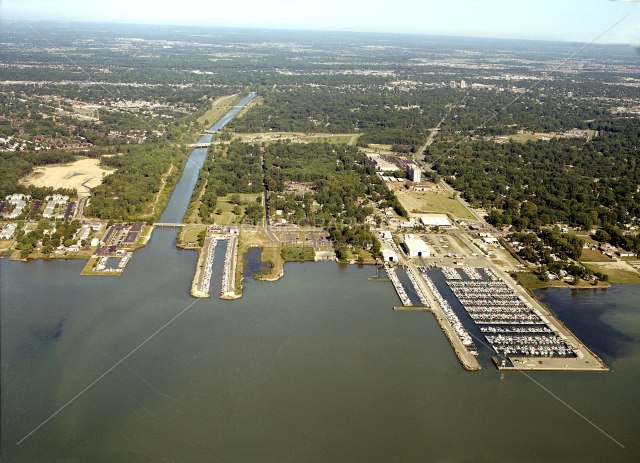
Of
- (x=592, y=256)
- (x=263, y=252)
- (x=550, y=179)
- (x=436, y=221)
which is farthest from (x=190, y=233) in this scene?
(x=550, y=179)

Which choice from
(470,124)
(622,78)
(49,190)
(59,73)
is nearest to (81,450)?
(49,190)

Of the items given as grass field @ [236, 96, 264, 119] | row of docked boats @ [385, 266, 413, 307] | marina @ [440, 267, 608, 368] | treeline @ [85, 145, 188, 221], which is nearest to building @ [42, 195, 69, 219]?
treeline @ [85, 145, 188, 221]

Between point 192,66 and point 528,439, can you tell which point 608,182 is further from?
point 192,66

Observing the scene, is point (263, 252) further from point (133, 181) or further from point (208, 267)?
point (133, 181)

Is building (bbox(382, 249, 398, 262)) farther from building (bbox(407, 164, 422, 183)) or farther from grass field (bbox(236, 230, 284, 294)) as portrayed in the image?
building (bbox(407, 164, 422, 183))

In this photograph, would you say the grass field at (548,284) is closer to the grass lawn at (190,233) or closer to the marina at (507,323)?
the marina at (507,323)

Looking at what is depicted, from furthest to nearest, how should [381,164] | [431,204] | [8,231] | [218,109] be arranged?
[218,109], [381,164], [431,204], [8,231]

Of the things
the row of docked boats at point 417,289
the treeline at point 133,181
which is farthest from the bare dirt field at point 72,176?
the row of docked boats at point 417,289
